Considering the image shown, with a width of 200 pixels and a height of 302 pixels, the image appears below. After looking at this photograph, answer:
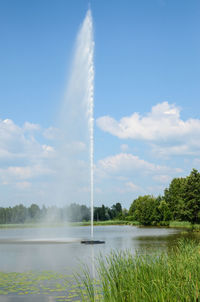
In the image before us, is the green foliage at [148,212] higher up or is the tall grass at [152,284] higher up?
the green foliage at [148,212]

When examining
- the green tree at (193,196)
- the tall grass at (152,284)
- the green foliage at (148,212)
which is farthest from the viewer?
the green foliage at (148,212)

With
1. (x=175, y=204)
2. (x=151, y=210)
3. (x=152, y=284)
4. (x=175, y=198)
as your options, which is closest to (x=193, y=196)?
(x=175, y=204)

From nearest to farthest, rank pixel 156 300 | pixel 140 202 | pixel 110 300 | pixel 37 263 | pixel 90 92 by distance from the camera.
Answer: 1. pixel 156 300
2. pixel 110 300
3. pixel 37 263
4. pixel 90 92
5. pixel 140 202

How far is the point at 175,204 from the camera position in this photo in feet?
260

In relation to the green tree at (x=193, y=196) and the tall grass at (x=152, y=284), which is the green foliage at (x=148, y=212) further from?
the tall grass at (x=152, y=284)

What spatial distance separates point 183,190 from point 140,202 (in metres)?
47.4

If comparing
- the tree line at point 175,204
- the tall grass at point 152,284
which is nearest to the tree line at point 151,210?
the tree line at point 175,204

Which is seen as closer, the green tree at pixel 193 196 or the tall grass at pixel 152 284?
the tall grass at pixel 152 284

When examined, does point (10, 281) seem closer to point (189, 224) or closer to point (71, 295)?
point (71, 295)

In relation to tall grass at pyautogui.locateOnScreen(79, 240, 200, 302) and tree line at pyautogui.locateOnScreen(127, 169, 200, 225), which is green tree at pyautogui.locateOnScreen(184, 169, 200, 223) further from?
tall grass at pyautogui.locateOnScreen(79, 240, 200, 302)

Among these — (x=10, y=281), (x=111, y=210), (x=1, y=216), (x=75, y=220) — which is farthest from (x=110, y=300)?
(x=111, y=210)

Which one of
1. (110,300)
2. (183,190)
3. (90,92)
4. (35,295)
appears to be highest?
(90,92)

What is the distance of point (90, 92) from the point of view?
3712cm

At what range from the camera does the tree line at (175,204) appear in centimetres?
5900
